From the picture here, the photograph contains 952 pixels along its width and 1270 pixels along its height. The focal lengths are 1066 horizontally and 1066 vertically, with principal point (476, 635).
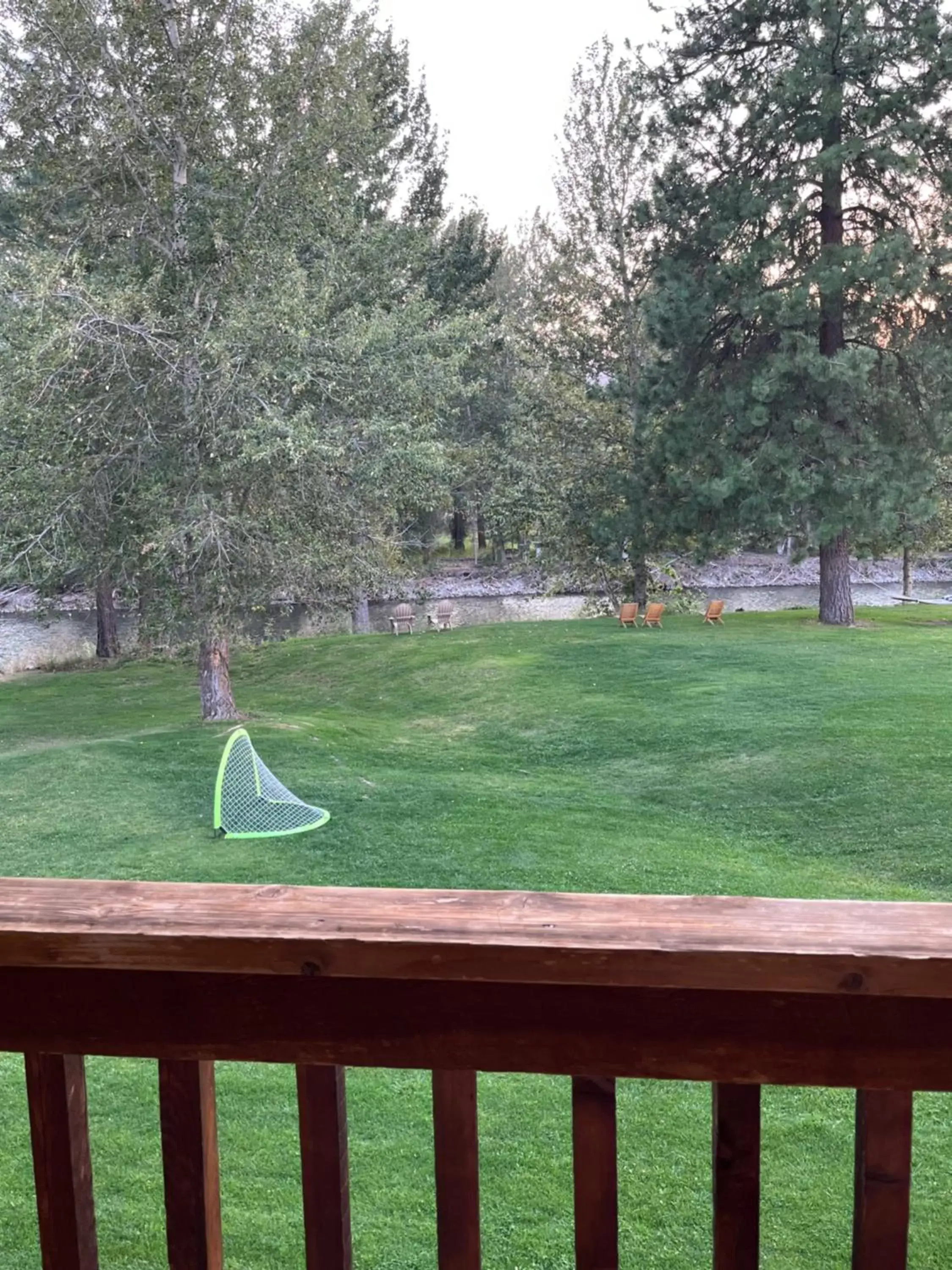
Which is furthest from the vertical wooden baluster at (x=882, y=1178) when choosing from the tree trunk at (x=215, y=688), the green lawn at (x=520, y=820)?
the tree trunk at (x=215, y=688)

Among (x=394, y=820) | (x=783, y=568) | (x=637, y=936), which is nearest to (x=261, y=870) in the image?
(x=394, y=820)

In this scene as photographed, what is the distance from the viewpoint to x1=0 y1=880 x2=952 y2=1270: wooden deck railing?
3.44 ft

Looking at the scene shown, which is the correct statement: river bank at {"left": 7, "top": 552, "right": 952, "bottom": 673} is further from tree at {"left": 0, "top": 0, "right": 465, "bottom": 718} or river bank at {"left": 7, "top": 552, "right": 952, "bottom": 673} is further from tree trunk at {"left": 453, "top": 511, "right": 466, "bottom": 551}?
tree trunk at {"left": 453, "top": 511, "right": 466, "bottom": 551}

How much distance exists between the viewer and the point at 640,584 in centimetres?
2398

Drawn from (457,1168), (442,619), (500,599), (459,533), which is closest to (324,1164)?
(457,1168)

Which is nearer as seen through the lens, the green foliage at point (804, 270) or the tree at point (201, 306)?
the tree at point (201, 306)

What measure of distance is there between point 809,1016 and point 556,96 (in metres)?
23.8

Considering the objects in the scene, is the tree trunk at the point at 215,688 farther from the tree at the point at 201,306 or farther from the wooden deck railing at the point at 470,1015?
the wooden deck railing at the point at 470,1015

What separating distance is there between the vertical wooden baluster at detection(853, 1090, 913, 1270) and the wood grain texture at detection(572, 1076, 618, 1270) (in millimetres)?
248

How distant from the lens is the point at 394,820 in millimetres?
8922

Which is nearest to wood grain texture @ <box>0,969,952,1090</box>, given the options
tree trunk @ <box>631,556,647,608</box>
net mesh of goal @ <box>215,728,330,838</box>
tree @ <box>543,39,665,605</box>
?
net mesh of goal @ <box>215,728,330,838</box>

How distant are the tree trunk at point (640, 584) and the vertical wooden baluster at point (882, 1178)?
22772 millimetres

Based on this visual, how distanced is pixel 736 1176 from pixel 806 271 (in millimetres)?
20366

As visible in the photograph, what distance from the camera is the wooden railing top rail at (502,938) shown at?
1.04m
